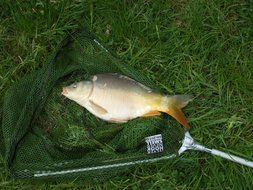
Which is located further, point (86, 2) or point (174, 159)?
point (86, 2)

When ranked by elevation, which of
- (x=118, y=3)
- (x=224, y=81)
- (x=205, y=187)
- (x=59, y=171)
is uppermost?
(x=118, y=3)

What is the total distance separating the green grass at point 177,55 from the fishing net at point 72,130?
141 mm

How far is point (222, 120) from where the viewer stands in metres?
3.61

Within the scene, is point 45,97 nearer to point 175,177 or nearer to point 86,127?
point 86,127

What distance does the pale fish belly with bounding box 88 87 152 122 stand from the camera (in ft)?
11.4

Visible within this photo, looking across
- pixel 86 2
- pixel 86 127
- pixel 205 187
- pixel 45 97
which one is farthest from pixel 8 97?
pixel 205 187

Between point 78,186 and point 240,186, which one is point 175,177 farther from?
point 78,186

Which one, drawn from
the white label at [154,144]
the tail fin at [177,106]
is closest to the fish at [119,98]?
the tail fin at [177,106]

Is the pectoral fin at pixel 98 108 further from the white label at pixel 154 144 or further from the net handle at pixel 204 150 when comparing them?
the net handle at pixel 204 150

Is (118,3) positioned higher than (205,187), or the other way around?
(118,3)

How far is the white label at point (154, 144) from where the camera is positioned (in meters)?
3.46

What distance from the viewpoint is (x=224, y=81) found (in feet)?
12.1

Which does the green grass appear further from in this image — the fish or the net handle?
the fish

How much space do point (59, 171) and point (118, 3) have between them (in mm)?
1285
